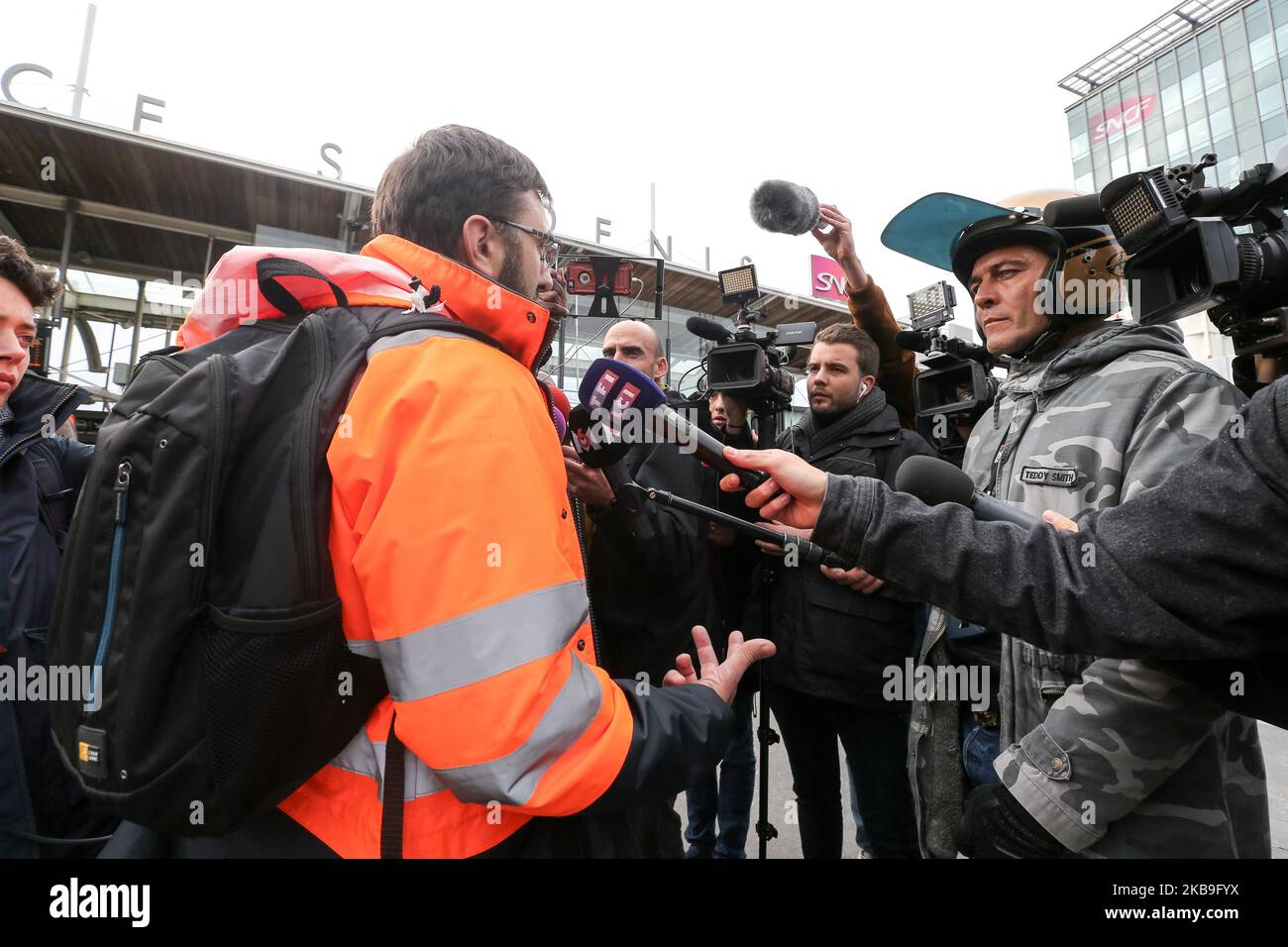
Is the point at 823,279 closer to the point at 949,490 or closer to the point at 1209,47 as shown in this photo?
the point at 949,490

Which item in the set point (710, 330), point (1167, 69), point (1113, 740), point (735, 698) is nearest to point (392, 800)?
point (1113, 740)

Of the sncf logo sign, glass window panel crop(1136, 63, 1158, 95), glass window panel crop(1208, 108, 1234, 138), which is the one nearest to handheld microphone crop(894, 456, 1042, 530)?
glass window panel crop(1208, 108, 1234, 138)

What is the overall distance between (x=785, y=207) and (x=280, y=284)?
2.06 m

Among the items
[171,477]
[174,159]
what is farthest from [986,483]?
[174,159]

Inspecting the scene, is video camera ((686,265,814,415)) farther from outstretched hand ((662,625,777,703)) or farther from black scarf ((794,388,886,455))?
outstretched hand ((662,625,777,703))

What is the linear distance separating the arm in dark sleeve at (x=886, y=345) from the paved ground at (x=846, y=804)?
2022 millimetres

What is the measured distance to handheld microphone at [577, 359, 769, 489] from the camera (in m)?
1.29

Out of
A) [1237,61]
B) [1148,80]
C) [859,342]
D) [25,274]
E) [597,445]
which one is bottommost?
[597,445]

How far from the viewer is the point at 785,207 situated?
2.54m

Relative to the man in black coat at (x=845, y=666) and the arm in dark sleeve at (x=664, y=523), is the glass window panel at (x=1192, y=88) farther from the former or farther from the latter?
the arm in dark sleeve at (x=664, y=523)

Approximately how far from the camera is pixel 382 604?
0.83m

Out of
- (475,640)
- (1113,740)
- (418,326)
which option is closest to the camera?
(475,640)
